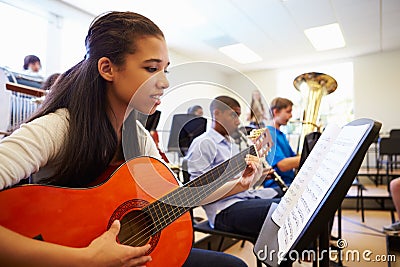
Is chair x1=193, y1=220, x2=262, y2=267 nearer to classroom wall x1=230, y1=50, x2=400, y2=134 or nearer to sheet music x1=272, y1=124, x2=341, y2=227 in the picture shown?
sheet music x1=272, y1=124, x2=341, y2=227

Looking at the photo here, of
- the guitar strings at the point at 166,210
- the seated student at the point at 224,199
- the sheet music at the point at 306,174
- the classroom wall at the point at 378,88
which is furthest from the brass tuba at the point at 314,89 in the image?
the classroom wall at the point at 378,88

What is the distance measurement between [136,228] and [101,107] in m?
0.34

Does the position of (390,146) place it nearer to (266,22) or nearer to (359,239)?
(359,239)

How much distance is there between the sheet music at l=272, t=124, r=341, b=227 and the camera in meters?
0.74

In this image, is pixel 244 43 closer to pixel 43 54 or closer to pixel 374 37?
pixel 374 37

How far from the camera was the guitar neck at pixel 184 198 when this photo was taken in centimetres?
78

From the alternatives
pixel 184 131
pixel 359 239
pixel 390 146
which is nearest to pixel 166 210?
pixel 184 131

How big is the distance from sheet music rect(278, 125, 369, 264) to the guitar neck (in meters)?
0.25

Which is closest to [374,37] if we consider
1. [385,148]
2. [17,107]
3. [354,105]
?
[354,105]

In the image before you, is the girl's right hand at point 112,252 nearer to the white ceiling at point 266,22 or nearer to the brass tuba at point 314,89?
the brass tuba at point 314,89

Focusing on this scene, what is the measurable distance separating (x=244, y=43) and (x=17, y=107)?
4571 millimetres

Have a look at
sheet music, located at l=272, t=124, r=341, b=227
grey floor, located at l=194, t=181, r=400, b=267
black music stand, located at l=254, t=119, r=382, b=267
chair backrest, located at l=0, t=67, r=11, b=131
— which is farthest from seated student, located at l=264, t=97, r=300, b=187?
chair backrest, located at l=0, t=67, r=11, b=131

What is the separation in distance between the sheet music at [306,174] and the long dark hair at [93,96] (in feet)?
1.61

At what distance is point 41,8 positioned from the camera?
3975mm
